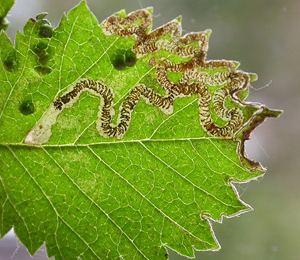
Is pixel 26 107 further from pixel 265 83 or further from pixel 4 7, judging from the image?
pixel 265 83

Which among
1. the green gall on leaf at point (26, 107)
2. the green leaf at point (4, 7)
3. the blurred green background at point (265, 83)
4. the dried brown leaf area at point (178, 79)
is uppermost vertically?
the blurred green background at point (265, 83)

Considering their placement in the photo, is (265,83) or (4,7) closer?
(4,7)

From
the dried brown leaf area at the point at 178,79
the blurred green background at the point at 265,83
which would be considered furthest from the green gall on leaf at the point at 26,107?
the blurred green background at the point at 265,83

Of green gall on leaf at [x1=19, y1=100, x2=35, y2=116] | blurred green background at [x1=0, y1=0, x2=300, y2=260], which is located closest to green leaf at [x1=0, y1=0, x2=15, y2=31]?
green gall on leaf at [x1=19, y1=100, x2=35, y2=116]

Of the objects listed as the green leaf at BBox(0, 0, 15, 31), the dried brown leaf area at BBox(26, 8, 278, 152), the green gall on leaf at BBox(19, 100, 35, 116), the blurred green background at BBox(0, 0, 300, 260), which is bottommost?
the green gall on leaf at BBox(19, 100, 35, 116)

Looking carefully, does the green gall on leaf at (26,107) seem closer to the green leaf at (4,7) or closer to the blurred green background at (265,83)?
the green leaf at (4,7)

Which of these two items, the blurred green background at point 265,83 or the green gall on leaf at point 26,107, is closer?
the green gall on leaf at point 26,107

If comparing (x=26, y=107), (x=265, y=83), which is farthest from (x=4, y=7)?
(x=265, y=83)

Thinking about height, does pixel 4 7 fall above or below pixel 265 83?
below

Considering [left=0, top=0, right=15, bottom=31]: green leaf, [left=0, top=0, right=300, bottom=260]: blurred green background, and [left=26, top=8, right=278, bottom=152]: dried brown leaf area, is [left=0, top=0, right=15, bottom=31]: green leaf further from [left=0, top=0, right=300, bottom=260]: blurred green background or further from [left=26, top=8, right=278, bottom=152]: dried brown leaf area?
[left=0, top=0, right=300, bottom=260]: blurred green background
